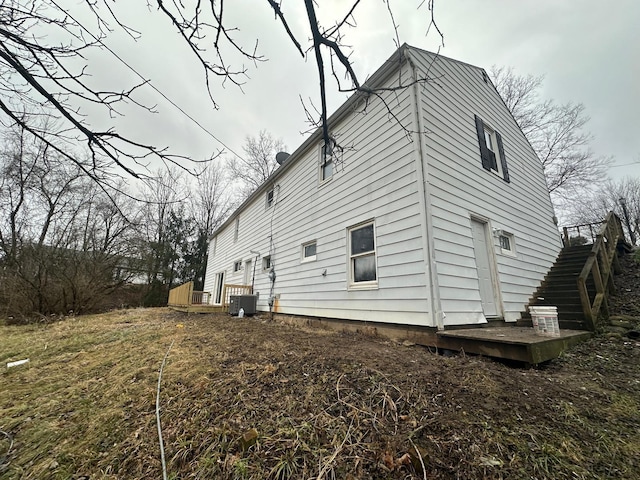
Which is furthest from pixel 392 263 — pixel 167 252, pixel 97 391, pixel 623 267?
pixel 167 252

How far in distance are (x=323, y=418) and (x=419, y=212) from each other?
10.5ft

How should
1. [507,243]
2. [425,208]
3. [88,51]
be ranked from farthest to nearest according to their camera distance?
[507,243] → [425,208] → [88,51]

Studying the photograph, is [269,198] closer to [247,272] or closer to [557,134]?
[247,272]

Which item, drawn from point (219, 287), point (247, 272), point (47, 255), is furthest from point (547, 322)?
point (219, 287)

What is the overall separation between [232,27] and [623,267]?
11.7 meters

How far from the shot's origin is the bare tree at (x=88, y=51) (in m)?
1.72

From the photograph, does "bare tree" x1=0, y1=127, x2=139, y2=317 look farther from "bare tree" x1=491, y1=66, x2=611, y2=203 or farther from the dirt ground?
"bare tree" x1=491, y1=66, x2=611, y2=203

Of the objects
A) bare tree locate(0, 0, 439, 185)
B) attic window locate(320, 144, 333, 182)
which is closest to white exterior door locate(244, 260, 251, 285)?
attic window locate(320, 144, 333, 182)

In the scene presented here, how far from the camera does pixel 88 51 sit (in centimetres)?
202

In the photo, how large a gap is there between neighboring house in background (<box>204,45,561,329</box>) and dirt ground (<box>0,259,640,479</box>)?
1.44 metres

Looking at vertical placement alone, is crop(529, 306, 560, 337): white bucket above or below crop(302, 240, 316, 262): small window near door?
below

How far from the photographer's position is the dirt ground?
1.31 m

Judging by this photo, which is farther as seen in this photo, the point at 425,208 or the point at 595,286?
the point at 595,286

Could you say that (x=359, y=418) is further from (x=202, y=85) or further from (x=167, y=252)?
(x=167, y=252)
